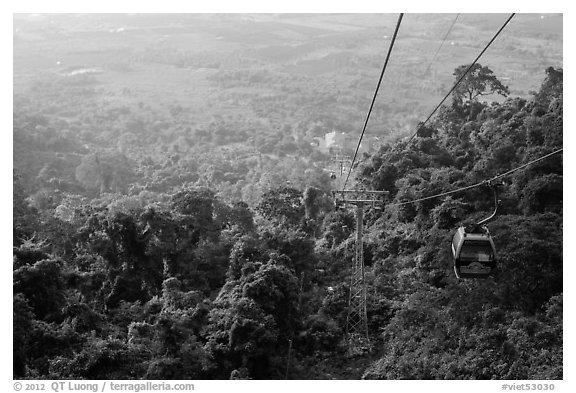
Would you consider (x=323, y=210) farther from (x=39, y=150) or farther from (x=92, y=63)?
(x=92, y=63)

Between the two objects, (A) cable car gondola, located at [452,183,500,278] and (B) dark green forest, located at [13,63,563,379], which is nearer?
(A) cable car gondola, located at [452,183,500,278]

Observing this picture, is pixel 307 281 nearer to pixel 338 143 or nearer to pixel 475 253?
pixel 475 253

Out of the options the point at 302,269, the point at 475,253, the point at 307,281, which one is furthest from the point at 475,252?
the point at 302,269

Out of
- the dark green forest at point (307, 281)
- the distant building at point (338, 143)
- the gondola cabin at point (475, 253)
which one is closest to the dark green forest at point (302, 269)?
the dark green forest at point (307, 281)

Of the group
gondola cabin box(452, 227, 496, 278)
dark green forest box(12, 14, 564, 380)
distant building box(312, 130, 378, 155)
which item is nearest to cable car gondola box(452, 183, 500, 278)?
gondola cabin box(452, 227, 496, 278)

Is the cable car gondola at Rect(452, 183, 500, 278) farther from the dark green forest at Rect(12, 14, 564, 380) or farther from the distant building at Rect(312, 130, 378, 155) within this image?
the distant building at Rect(312, 130, 378, 155)

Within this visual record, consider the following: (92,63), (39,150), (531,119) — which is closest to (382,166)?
(531,119)
